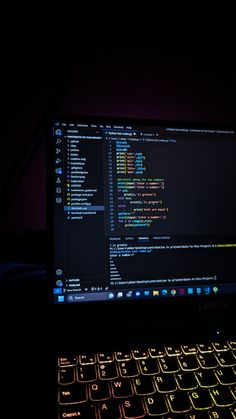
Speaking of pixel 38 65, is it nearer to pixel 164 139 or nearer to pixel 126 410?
pixel 164 139

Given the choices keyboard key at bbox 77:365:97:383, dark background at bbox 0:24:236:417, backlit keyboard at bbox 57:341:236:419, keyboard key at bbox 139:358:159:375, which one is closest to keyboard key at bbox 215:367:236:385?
backlit keyboard at bbox 57:341:236:419

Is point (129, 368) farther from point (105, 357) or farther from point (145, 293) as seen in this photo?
point (145, 293)

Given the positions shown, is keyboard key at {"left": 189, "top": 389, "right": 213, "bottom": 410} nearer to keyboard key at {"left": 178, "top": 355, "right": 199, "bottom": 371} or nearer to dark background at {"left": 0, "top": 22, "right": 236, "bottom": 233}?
keyboard key at {"left": 178, "top": 355, "right": 199, "bottom": 371}

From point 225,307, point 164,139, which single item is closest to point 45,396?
point 225,307

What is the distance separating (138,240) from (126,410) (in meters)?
0.32

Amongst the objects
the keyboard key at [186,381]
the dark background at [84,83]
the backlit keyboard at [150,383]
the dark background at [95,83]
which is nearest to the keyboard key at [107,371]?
the backlit keyboard at [150,383]

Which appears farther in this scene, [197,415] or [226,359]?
[226,359]

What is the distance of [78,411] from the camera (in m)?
0.46

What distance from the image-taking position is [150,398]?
487 millimetres

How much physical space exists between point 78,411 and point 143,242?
1.10 ft

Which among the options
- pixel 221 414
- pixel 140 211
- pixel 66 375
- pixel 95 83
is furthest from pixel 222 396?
pixel 95 83

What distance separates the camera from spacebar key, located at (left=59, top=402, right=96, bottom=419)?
0.45 m

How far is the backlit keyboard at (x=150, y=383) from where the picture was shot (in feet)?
1.54

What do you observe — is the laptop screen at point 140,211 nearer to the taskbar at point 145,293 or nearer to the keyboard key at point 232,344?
the taskbar at point 145,293
